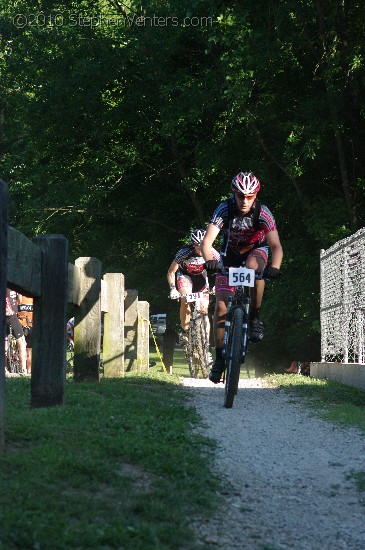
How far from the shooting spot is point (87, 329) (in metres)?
10.2

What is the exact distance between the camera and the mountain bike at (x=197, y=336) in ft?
52.5

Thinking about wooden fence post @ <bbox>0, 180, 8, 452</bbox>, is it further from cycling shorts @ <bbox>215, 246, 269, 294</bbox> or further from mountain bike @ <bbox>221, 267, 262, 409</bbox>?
cycling shorts @ <bbox>215, 246, 269, 294</bbox>

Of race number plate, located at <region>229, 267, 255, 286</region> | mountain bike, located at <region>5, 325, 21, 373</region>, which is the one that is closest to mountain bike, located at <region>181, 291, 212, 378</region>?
mountain bike, located at <region>5, 325, 21, 373</region>

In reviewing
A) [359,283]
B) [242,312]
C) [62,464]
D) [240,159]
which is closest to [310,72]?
[240,159]

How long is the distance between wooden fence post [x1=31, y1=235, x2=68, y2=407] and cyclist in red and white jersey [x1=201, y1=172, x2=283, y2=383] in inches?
97.0

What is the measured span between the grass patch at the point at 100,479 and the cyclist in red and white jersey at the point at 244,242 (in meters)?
2.58

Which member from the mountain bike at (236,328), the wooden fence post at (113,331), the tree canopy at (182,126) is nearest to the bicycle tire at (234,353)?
the mountain bike at (236,328)

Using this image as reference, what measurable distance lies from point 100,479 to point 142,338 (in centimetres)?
1300

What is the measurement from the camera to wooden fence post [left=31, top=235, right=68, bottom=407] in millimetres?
7449

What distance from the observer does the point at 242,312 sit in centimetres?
973

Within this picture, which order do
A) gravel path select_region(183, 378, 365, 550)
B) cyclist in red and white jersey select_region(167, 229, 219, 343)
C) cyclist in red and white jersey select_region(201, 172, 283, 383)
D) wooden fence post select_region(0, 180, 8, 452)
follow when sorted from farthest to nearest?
cyclist in red and white jersey select_region(167, 229, 219, 343), cyclist in red and white jersey select_region(201, 172, 283, 383), wooden fence post select_region(0, 180, 8, 452), gravel path select_region(183, 378, 365, 550)

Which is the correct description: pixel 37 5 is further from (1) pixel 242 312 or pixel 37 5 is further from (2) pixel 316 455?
(2) pixel 316 455

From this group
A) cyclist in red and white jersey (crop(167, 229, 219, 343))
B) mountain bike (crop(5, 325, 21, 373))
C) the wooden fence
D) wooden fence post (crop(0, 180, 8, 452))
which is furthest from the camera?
mountain bike (crop(5, 325, 21, 373))

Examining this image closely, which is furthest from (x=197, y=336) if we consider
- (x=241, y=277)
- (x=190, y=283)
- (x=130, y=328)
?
(x=241, y=277)
